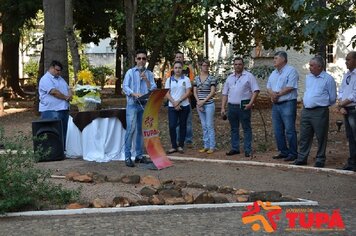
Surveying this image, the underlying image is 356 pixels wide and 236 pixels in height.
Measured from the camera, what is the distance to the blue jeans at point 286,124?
1092 centimetres

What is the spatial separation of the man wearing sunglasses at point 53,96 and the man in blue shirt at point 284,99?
396cm

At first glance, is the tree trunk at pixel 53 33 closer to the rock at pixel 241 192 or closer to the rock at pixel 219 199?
the rock at pixel 241 192

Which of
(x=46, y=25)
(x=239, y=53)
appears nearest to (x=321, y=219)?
(x=46, y=25)

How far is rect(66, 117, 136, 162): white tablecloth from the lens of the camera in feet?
37.0

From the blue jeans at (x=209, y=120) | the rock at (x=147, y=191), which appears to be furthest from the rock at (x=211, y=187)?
the blue jeans at (x=209, y=120)

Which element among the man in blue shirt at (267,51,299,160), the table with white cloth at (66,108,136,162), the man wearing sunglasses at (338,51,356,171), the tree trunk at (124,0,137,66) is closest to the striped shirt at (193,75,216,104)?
the man in blue shirt at (267,51,299,160)

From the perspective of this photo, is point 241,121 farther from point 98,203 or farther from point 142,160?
point 98,203

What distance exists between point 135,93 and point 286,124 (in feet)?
9.05

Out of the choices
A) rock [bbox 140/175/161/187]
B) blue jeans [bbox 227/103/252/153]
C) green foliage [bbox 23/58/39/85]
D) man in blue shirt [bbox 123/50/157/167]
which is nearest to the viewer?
rock [bbox 140/175/161/187]

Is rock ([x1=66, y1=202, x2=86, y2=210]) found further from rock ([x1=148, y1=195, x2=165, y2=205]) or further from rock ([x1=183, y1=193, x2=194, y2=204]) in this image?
rock ([x1=183, y1=193, x2=194, y2=204])

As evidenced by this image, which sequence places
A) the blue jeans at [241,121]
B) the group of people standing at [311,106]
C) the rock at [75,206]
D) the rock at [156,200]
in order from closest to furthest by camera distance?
the rock at [75,206]
the rock at [156,200]
the group of people standing at [311,106]
the blue jeans at [241,121]

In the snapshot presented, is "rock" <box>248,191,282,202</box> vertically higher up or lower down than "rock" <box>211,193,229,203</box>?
higher up

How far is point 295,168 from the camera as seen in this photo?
33.8 ft

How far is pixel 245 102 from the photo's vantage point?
11500mm
